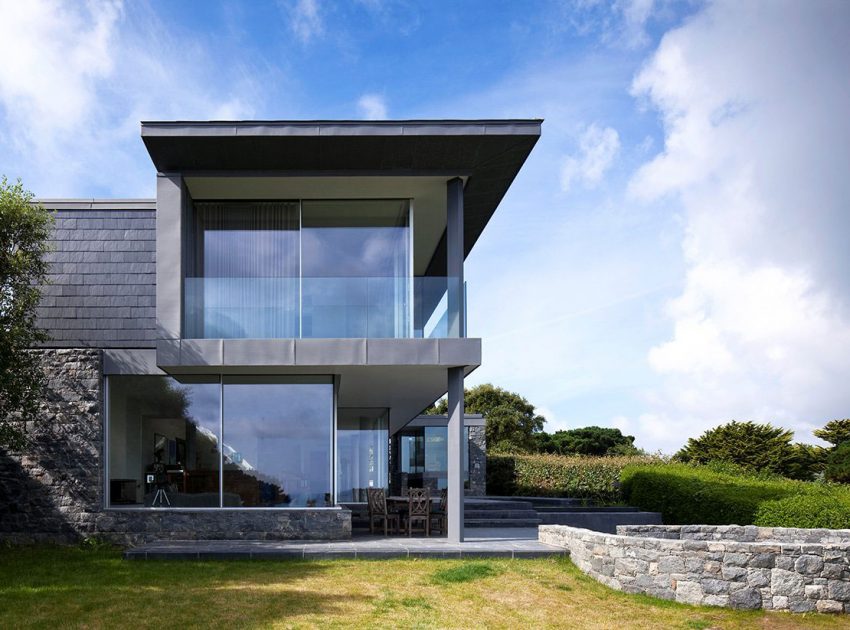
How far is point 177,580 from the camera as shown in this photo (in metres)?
9.91

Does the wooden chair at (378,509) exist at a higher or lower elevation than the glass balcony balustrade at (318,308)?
lower

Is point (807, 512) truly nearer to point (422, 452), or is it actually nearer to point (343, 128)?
point (343, 128)


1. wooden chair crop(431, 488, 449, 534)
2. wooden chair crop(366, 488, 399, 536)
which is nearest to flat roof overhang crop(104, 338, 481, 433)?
wooden chair crop(366, 488, 399, 536)

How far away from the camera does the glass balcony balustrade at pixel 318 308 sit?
12750 mm

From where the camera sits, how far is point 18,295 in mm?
12094

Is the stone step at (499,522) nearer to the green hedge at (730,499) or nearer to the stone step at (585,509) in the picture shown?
the stone step at (585,509)

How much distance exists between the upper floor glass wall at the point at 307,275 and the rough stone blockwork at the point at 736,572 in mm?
4910

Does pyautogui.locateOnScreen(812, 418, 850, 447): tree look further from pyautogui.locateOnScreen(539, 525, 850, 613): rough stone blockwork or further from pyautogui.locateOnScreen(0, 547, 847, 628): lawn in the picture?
pyautogui.locateOnScreen(539, 525, 850, 613): rough stone blockwork

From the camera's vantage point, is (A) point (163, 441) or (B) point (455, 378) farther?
(A) point (163, 441)

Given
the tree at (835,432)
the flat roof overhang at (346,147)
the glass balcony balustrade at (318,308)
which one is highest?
the flat roof overhang at (346,147)

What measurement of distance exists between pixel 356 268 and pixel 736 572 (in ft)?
25.0

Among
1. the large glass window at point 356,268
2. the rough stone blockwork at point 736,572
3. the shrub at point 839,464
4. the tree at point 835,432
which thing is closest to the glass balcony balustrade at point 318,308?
the large glass window at point 356,268

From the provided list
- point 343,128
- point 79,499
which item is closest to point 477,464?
point 79,499

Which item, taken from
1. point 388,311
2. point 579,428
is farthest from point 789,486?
point 579,428
